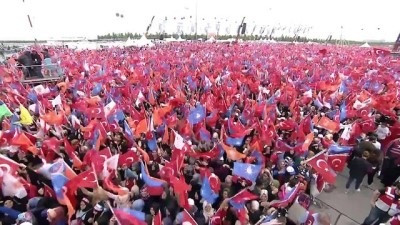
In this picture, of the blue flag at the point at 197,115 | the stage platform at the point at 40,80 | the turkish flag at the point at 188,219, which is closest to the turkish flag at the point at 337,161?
the turkish flag at the point at 188,219

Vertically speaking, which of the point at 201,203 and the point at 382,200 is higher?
the point at 382,200

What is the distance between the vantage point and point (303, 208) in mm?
4309

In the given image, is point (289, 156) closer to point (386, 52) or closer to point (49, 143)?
point (49, 143)

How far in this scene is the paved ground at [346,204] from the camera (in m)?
5.79

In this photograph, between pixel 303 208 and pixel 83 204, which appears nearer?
pixel 303 208

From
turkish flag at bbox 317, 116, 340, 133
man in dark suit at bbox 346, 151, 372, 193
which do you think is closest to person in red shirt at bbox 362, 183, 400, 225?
man in dark suit at bbox 346, 151, 372, 193

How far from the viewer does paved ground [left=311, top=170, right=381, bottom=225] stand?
19.0ft

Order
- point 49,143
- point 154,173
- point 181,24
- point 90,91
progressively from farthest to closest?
point 181,24, point 90,91, point 49,143, point 154,173

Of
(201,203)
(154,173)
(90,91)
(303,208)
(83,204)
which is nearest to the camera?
(303,208)

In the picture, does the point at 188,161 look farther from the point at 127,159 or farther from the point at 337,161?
the point at 337,161

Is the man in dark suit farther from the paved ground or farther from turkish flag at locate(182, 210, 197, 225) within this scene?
turkish flag at locate(182, 210, 197, 225)

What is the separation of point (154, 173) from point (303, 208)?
2649 millimetres

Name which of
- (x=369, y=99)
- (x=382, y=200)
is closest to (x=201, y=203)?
(x=382, y=200)

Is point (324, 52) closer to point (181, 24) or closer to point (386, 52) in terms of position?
point (386, 52)
